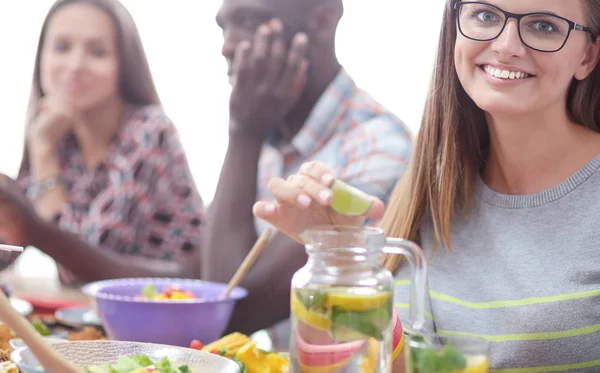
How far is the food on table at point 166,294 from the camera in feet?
A: 5.11

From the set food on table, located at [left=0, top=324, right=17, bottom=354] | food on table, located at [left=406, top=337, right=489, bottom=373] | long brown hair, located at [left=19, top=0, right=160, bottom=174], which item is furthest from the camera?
long brown hair, located at [left=19, top=0, right=160, bottom=174]

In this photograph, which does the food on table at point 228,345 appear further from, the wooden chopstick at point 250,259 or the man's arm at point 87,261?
the man's arm at point 87,261

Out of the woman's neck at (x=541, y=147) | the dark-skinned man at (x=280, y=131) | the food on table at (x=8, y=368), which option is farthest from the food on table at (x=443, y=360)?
the dark-skinned man at (x=280, y=131)

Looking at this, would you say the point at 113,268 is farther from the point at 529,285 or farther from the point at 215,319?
the point at 529,285

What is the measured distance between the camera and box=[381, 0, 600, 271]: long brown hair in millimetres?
1349

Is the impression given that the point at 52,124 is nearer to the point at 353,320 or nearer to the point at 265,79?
the point at 265,79

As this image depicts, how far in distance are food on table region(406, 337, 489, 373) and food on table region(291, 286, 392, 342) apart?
59mm

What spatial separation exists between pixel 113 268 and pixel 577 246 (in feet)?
5.10

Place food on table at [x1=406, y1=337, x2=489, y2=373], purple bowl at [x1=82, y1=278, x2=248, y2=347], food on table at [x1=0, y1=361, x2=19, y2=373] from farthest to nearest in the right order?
purple bowl at [x1=82, y1=278, x2=248, y2=347], food on table at [x1=0, y1=361, x2=19, y2=373], food on table at [x1=406, y1=337, x2=489, y2=373]

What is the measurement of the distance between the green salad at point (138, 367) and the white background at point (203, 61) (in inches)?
65.1

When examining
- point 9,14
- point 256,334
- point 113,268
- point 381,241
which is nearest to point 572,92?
point 381,241

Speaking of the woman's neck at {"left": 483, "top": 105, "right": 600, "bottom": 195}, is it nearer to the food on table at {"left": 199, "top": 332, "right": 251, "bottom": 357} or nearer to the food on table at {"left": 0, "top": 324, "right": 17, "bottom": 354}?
the food on table at {"left": 199, "top": 332, "right": 251, "bottom": 357}

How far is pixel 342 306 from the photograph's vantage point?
2.65 ft

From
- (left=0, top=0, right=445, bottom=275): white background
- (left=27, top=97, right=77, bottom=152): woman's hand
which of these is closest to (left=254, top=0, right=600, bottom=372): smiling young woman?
(left=0, top=0, right=445, bottom=275): white background
